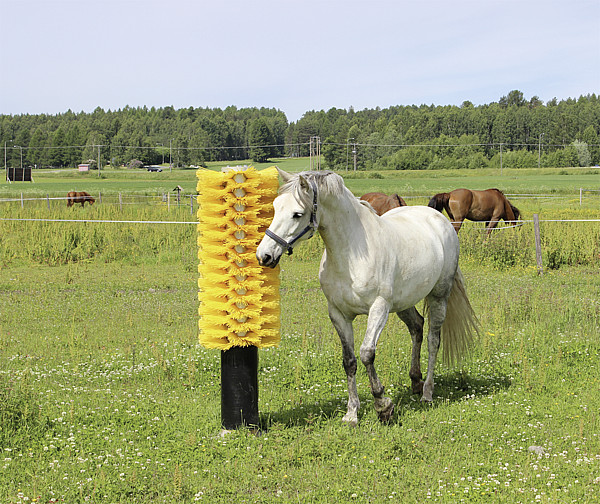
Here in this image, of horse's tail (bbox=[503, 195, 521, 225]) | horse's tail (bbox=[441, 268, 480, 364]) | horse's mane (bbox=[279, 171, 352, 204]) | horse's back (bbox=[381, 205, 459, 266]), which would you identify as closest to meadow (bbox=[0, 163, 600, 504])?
horse's tail (bbox=[441, 268, 480, 364])

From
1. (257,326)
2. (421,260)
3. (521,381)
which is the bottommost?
(521,381)

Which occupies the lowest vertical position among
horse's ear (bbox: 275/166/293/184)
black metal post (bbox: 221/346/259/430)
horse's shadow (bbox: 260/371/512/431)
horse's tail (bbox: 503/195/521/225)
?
horse's shadow (bbox: 260/371/512/431)

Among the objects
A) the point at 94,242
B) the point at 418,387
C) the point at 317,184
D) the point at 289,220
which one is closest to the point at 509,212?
the point at 94,242

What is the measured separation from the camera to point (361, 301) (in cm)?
A: 536

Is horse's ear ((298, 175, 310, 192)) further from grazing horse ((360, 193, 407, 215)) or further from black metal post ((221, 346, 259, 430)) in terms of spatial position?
grazing horse ((360, 193, 407, 215))

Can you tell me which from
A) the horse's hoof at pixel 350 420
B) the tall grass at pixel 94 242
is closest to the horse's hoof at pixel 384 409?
the horse's hoof at pixel 350 420

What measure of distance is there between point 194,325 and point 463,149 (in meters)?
112

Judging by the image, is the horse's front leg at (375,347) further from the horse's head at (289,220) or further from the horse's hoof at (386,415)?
the horse's head at (289,220)

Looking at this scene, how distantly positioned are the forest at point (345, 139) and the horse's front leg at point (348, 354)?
310 feet

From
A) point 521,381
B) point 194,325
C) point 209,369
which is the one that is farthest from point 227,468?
point 194,325

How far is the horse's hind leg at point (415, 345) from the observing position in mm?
6500

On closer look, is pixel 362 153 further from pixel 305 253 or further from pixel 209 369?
pixel 209 369

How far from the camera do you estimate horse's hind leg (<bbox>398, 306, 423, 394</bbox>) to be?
6.50 metres

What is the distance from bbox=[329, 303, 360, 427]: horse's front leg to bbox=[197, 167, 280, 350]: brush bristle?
634 millimetres
